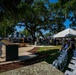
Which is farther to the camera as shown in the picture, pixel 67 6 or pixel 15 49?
pixel 67 6

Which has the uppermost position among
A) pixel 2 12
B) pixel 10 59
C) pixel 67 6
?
pixel 67 6

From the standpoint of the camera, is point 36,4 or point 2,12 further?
point 36,4

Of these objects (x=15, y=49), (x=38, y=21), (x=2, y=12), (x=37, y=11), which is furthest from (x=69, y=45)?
(x=38, y=21)

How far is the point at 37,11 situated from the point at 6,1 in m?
30.1

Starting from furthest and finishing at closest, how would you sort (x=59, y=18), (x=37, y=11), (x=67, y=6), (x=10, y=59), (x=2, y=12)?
(x=59, y=18), (x=37, y=11), (x=67, y=6), (x=2, y=12), (x=10, y=59)

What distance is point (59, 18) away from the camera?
46.4m

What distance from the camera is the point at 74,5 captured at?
21062 millimetres

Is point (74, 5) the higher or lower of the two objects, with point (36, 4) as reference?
lower

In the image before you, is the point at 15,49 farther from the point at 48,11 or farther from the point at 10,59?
the point at 48,11

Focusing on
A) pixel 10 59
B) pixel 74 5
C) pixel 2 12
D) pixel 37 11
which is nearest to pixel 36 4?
pixel 37 11

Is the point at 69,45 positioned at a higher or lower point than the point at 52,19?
lower

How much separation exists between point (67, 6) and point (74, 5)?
935 mm

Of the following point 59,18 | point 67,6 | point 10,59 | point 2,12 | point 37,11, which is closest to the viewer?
point 10,59

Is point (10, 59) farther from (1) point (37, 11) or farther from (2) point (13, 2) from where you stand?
(1) point (37, 11)
